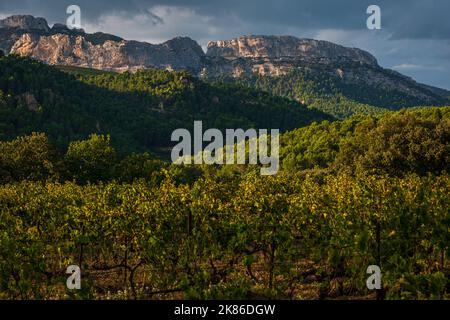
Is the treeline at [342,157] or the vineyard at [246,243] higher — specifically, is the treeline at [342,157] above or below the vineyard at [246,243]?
above

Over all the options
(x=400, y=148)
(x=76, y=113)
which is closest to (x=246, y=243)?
(x=400, y=148)

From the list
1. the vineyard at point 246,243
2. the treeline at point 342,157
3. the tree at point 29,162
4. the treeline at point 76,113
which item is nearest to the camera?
the vineyard at point 246,243

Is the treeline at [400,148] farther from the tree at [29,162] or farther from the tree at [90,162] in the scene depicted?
the tree at [29,162]

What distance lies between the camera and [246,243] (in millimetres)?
20953

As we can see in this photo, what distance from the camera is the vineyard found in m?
17.1

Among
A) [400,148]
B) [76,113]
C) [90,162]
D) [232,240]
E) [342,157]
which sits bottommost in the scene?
[232,240]

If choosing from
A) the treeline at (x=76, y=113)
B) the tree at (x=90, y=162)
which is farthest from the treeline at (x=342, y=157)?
the treeline at (x=76, y=113)

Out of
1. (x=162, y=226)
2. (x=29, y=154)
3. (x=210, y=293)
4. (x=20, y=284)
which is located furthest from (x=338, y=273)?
(x=29, y=154)

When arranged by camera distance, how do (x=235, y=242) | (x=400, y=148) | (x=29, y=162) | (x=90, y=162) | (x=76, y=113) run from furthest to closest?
(x=76, y=113)
(x=90, y=162)
(x=29, y=162)
(x=400, y=148)
(x=235, y=242)

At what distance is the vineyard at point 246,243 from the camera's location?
17.1 metres

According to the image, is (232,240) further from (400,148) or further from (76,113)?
(76,113)
